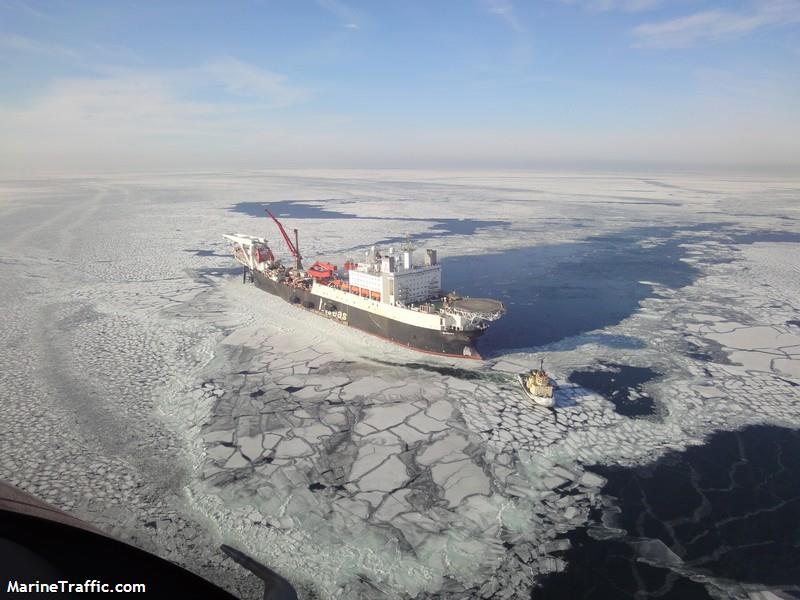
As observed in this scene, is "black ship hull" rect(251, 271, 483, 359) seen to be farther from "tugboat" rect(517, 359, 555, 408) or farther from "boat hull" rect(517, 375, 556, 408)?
"boat hull" rect(517, 375, 556, 408)

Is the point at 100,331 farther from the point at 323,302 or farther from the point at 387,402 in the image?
the point at 387,402
